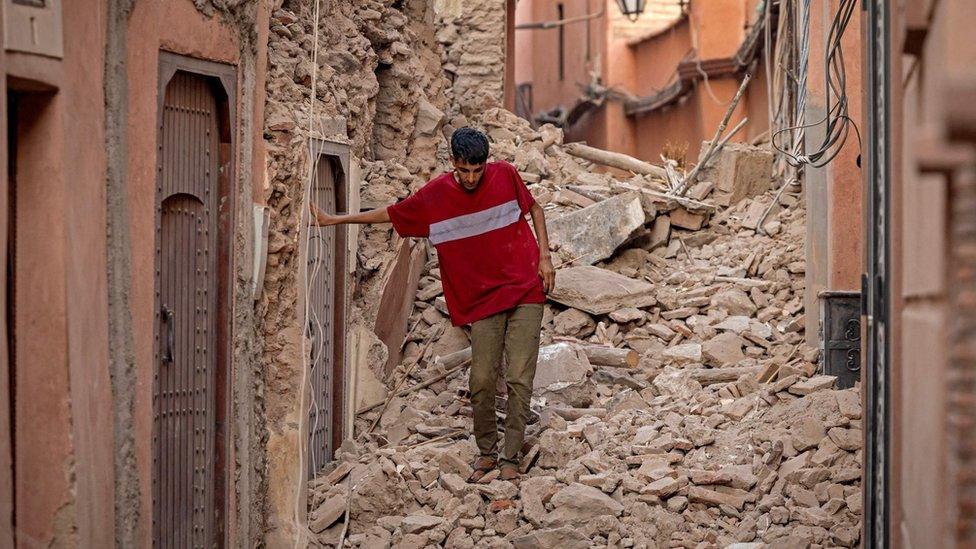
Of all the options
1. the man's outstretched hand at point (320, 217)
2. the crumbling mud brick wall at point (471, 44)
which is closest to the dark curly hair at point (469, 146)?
the man's outstretched hand at point (320, 217)

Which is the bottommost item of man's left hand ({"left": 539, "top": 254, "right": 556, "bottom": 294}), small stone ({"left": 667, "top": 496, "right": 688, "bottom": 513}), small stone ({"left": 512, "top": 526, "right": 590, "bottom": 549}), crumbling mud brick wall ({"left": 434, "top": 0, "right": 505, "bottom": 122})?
small stone ({"left": 512, "top": 526, "right": 590, "bottom": 549})

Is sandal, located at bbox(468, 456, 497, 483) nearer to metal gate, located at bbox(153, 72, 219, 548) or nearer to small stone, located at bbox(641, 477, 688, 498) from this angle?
small stone, located at bbox(641, 477, 688, 498)

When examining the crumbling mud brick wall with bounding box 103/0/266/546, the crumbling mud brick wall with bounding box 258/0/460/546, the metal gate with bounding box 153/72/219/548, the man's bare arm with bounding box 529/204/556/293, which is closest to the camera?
the crumbling mud brick wall with bounding box 103/0/266/546

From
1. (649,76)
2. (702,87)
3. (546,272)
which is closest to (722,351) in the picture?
(546,272)

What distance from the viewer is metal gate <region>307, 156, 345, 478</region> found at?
750 centimetres

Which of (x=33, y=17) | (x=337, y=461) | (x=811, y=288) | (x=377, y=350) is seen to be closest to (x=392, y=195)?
(x=377, y=350)

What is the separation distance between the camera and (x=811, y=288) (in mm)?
9258

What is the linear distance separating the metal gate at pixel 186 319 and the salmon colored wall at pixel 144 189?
19 centimetres

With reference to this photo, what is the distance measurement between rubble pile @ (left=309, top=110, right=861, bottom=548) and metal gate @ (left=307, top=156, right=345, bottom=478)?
21 cm

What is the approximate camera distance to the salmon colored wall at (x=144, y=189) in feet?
17.2

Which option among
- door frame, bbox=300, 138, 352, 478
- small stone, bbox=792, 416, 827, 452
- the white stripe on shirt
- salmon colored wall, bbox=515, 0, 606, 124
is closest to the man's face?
the white stripe on shirt

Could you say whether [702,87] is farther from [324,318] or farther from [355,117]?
[324,318]

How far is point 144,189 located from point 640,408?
14.0ft

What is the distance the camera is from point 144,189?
212 inches
